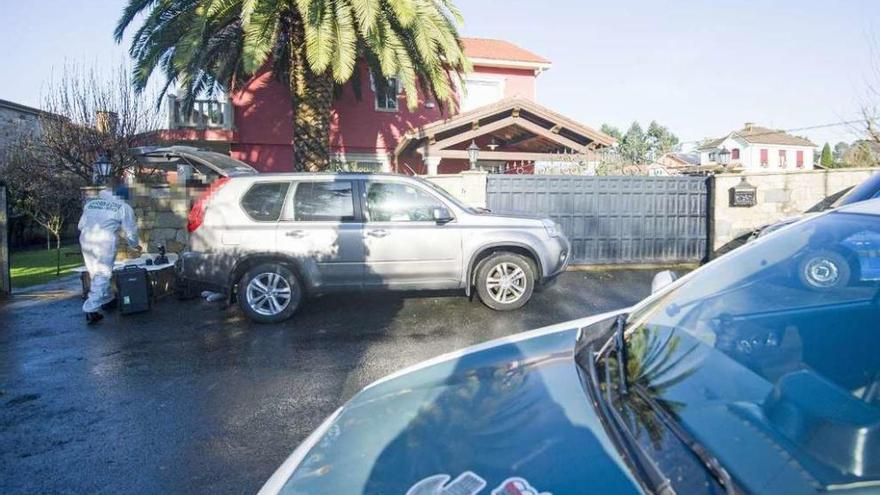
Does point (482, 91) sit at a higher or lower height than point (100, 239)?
higher

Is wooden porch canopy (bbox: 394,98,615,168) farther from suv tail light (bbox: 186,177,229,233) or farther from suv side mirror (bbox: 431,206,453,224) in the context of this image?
suv tail light (bbox: 186,177,229,233)

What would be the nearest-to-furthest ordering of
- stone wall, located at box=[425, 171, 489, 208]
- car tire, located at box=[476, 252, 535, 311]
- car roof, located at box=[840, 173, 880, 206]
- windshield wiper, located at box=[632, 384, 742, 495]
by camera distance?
windshield wiper, located at box=[632, 384, 742, 495] → car roof, located at box=[840, 173, 880, 206] → car tire, located at box=[476, 252, 535, 311] → stone wall, located at box=[425, 171, 489, 208]

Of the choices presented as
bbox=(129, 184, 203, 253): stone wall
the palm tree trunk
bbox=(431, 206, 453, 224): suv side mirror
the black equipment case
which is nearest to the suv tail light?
the black equipment case

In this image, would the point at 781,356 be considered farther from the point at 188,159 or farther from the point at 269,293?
the point at 188,159

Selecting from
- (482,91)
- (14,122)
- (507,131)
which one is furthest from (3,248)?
(14,122)

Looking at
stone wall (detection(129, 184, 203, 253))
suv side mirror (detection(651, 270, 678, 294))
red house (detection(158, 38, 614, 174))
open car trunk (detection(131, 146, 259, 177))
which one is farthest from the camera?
red house (detection(158, 38, 614, 174))

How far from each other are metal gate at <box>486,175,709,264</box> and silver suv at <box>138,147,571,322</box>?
4246 mm

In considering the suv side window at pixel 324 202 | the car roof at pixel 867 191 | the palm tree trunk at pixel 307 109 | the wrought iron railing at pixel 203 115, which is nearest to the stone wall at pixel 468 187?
the palm tree trunk at pixel 307 109

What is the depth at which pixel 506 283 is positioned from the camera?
22.7 ft

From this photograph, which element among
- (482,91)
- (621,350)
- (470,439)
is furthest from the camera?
(482,91)

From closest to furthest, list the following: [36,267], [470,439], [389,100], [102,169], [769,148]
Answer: [470,439] < [102,169] < [36,267] < [389,100] < [769,148]

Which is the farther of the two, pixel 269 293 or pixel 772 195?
pixel 772 195

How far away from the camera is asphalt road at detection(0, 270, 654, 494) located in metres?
3.28

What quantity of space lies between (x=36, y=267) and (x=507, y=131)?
1383cm
